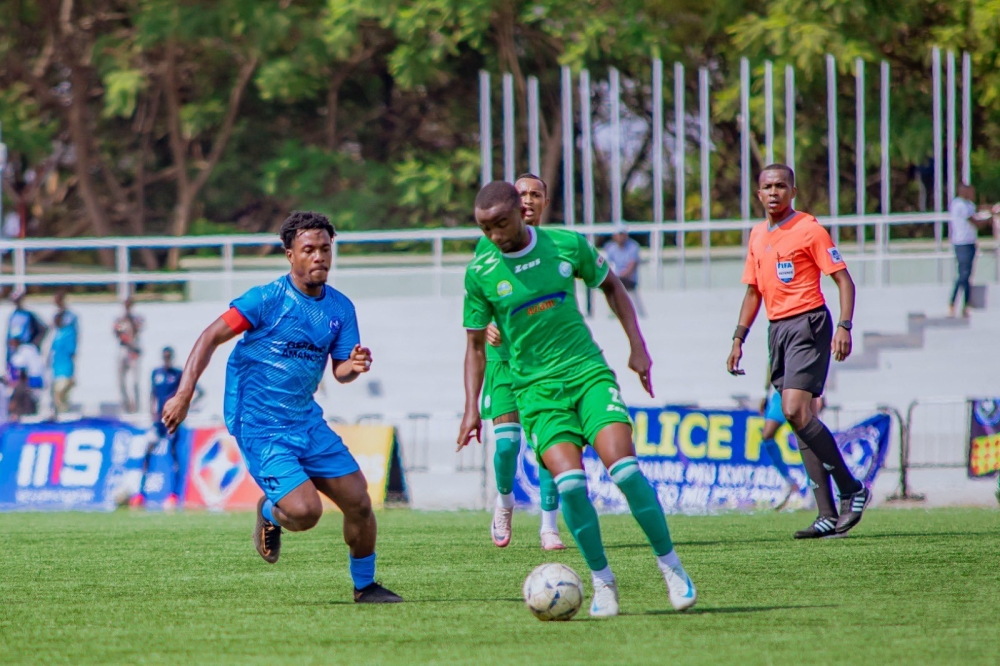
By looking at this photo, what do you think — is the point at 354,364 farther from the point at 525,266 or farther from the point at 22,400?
the point at 22,400

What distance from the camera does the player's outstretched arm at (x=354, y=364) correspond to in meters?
7.34

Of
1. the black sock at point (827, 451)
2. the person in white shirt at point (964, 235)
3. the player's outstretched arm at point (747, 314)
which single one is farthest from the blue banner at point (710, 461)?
the person in white shirt at point (964, 235)

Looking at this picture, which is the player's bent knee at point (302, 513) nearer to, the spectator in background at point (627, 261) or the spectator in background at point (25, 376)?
the spectator in background at point (25, 376)

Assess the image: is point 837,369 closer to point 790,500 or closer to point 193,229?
point 790,500

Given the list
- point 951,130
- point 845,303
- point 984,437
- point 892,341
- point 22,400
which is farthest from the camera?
point 951,130

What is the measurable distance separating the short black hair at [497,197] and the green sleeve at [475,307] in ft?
1.49

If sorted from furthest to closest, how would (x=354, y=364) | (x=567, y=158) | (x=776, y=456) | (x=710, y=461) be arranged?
(x=567, y=158) < (x=710, y=461) < (x=776, y=456) < (x=354, y=364)

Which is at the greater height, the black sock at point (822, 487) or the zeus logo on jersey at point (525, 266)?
the zeus logo on jersey at point (525, 266)

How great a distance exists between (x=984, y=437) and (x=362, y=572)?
10066 millimetres

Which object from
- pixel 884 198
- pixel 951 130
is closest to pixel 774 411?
pixel 884 198

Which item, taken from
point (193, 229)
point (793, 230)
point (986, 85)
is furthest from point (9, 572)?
point (193, 229)

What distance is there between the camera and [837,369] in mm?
20078

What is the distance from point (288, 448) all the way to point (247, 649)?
5.82 feet

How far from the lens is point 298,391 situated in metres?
7.68
